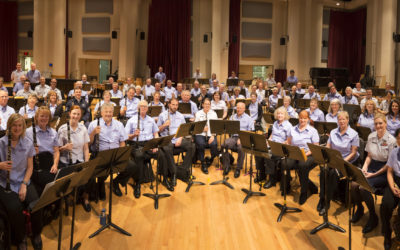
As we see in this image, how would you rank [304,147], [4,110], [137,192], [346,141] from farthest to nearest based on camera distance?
[4,110]
[304,147]
[137,192]
[346,141]

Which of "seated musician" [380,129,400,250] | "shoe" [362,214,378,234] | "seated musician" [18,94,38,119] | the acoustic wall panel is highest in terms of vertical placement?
the acoustic wall panel

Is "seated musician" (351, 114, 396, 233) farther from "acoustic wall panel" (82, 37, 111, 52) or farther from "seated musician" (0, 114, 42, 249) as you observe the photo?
"acoustic wall panel" (82, 37, 111, 52)

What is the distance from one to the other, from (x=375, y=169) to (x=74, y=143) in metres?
4.16

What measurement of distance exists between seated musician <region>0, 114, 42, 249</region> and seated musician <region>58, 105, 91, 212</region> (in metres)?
0.86

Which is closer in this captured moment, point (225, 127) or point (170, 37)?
point (225, 127)

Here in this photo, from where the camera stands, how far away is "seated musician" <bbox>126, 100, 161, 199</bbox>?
5809 millimetres

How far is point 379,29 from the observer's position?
17016mm

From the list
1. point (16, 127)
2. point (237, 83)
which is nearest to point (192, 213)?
point (16, 127)

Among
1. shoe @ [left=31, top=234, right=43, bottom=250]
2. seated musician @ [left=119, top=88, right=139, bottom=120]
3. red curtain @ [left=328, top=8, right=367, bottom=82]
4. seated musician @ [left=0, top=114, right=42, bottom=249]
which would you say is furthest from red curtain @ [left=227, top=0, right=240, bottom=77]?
shoe @ [left=31, top=234, right=43, bottom=250]

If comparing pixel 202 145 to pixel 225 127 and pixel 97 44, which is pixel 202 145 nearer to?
pixel 225 127

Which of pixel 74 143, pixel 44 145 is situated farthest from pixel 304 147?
pixel 44 145

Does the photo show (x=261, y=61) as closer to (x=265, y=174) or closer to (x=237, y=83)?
(x=237, y=83)

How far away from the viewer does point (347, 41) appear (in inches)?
895

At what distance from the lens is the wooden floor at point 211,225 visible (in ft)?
14.1
